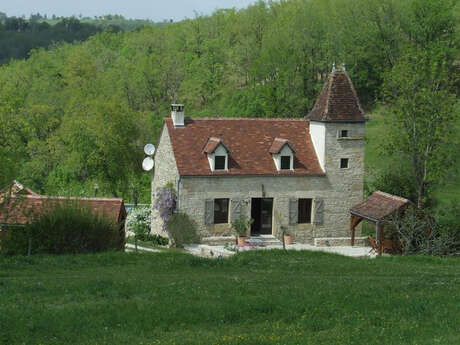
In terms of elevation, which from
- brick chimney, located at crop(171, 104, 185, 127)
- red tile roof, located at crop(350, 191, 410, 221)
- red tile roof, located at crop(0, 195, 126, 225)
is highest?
brick chimney, located at crop(171, 104, 185, 127)

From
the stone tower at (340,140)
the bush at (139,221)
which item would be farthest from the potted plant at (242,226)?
the bush at (139,221)

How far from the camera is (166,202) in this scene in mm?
34656

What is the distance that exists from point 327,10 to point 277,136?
138ft

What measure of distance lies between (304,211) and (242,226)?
362cm

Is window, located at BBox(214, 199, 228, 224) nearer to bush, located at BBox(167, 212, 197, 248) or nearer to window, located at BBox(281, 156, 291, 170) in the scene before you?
bush, located at BBox(167, 212, 197, 248)

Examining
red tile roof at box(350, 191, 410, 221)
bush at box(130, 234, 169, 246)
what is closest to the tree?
red tile roof at box(350, 191, 410, 221)

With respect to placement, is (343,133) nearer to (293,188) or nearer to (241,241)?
(293,188)

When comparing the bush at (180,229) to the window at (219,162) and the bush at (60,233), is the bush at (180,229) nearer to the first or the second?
the window at (219,162)

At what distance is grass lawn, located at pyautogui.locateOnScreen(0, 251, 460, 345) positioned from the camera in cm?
1267

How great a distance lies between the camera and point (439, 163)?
35.2 metres

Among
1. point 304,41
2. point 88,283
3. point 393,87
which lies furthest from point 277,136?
point 304,41

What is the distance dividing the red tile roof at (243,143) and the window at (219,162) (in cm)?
35

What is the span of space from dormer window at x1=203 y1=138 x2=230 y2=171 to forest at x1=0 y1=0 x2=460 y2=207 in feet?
23.8

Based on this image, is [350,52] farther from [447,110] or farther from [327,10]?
[447,110]
